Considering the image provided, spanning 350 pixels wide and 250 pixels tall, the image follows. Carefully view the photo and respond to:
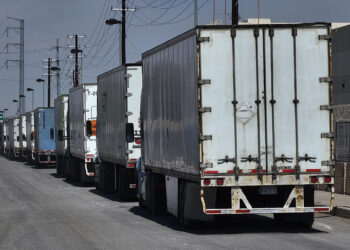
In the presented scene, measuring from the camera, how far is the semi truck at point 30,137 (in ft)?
200

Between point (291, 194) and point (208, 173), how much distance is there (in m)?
1.59

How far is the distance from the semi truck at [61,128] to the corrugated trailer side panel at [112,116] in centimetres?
1085

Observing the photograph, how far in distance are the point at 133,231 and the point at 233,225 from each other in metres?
2.20

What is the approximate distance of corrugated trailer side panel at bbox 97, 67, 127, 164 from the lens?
24.2 metres

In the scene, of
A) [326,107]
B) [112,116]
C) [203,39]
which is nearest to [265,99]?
[326,107]

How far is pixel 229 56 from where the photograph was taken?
591 inches

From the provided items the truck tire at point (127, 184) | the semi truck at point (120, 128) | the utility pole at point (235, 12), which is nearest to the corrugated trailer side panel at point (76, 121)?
the semi truck at point (120, 128)

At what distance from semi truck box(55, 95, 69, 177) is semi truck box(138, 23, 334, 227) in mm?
24882

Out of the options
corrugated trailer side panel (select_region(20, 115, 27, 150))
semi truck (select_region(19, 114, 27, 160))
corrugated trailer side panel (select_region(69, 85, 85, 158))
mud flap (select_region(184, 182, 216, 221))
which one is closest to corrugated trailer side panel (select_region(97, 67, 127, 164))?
corrugated trailer side panel (select_region(69, 85, 85, 158))

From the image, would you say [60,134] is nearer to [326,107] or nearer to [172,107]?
[172,107]

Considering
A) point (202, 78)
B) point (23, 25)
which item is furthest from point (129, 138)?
point (23, 25)

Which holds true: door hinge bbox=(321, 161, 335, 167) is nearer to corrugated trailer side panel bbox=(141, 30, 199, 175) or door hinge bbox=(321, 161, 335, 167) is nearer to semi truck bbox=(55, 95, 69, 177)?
corrugated trailer side panel bbox=(141, 30, 199, 175)

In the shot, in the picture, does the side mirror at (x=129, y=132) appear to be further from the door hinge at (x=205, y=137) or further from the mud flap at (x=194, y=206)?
the door hinge at (x=205, y=137)

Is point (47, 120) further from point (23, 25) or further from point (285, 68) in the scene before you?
point (23, 25)
